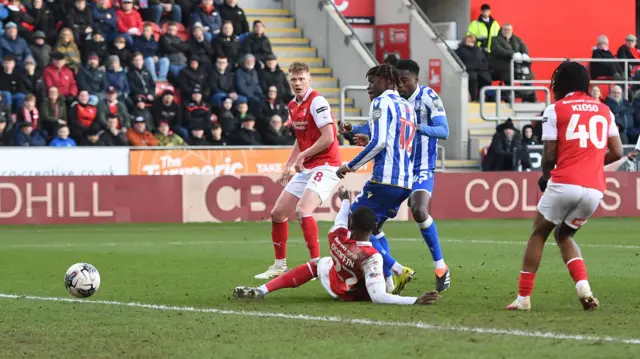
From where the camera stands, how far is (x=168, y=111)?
2430cm

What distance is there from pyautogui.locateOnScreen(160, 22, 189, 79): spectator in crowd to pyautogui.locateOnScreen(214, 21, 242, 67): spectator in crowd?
0.78 m

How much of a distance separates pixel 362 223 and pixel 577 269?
1679 millimetres

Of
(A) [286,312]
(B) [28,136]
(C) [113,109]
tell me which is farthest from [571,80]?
(C) [113,109]

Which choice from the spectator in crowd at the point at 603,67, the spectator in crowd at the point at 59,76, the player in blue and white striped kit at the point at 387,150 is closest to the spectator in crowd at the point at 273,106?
the spectator in crowd at the point at 59,76

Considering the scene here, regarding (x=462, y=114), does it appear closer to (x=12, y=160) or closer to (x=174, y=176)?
(x=174, y=176)

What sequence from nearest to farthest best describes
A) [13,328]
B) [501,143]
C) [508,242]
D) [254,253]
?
[13,328], [254,253], [508,242], [501,143]

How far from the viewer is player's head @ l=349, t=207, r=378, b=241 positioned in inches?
394

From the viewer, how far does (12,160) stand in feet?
72.4

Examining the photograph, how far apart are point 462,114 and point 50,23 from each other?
30.0 feet

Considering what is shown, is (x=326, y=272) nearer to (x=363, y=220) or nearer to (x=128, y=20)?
(x=363, y=220)

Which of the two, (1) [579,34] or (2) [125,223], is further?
(1) [579,34]

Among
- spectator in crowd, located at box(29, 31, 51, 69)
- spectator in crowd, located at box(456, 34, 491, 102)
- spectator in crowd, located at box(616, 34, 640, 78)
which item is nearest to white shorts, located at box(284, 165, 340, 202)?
spectator in crowd, located at box(29, 31, 51, 69)

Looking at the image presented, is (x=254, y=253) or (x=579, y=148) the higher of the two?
(x=579, y=148)

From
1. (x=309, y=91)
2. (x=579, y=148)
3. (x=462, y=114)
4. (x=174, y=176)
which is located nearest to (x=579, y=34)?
(x=462, y=114)
